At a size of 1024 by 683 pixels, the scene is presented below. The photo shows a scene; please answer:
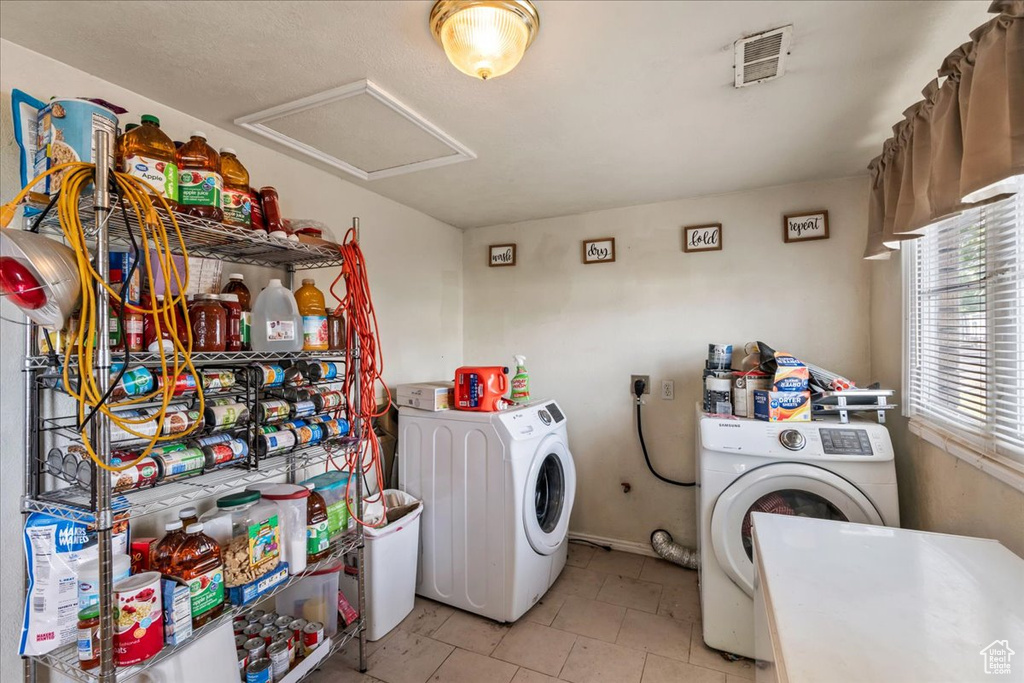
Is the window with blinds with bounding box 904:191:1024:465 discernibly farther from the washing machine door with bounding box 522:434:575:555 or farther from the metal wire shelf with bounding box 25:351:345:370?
the metal wire shelf with bounding box 25:351:345:370

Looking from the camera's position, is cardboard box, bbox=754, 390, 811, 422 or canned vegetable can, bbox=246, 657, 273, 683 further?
cardboard box, bbox=754, 390, 811, 422

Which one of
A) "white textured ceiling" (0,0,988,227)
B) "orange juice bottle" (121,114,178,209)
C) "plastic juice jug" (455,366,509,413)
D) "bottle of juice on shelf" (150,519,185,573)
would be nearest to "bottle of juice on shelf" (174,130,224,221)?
"orange juice bottle" (121,114,178,209)

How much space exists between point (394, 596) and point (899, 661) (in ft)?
6.15

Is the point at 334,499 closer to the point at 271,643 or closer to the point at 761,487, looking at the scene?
the point at 271,643

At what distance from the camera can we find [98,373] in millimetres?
1005

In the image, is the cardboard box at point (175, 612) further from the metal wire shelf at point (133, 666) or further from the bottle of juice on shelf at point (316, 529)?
the bottle of juice on shelf at point (316, 529)

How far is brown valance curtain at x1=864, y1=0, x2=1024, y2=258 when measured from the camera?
929mm

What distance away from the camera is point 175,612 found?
3.74 feet

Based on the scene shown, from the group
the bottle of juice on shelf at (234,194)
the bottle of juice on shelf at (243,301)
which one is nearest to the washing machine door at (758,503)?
the bottle of juice on shelf at (243,301)

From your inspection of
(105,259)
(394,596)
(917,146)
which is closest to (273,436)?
(105,259)

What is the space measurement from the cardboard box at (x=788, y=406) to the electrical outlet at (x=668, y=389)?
0.79m

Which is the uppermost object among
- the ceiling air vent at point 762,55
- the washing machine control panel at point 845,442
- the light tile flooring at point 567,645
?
the ceiling air vent at point 762,55

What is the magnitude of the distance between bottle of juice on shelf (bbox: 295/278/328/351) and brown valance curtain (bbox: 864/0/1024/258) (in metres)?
1.95

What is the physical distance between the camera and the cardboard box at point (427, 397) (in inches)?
86.2
